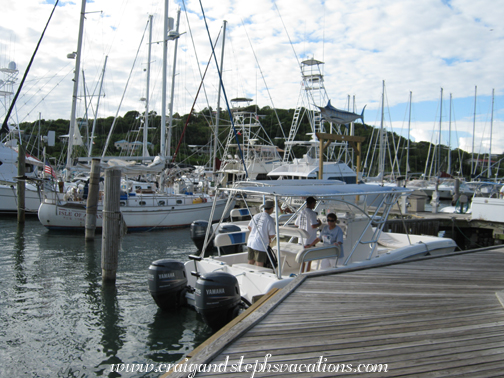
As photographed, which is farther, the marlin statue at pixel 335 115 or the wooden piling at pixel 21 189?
the wooden piling at pixel 21 189

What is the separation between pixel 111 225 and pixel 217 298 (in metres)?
4.18

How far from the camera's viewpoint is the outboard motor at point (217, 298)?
6.45 metres

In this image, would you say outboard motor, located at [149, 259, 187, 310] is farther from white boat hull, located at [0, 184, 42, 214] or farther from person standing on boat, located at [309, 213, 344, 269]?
white boat hull, located at [0, 184, 42, 214]

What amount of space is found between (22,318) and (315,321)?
241 inches

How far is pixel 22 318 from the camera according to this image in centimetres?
778

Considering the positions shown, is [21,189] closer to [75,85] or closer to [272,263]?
[75,85]

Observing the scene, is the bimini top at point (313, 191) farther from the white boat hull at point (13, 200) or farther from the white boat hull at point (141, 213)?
the white boat hull at point (13, 200)

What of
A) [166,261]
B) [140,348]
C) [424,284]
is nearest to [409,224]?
[424,284]

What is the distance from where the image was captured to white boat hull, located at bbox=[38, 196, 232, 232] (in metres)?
18.1

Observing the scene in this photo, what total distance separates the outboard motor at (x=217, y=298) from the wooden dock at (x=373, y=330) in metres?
1.11

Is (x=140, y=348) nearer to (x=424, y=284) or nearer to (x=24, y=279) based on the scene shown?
(x=424, y=284)

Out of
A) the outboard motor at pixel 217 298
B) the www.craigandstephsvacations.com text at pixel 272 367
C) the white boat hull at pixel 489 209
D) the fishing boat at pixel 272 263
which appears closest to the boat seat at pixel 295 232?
the fishing boat at pixel 272 263

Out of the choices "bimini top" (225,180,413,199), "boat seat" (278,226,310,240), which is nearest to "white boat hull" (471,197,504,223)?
"bimini top" (225,180,413,199)

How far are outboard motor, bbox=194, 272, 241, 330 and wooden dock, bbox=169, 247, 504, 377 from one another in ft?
3.63
